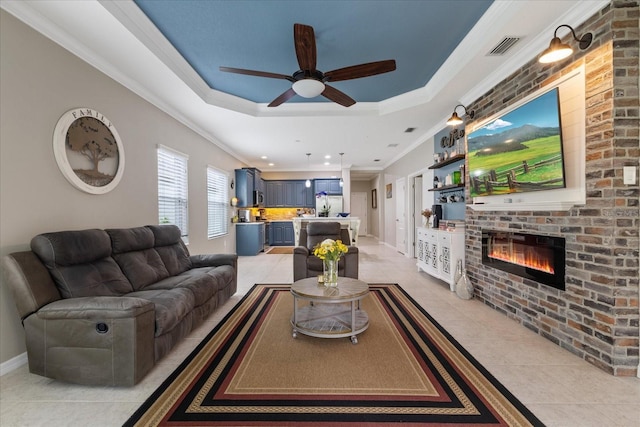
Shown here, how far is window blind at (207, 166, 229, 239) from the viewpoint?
5.91 m

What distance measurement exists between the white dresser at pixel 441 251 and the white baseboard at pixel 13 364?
4783 mm

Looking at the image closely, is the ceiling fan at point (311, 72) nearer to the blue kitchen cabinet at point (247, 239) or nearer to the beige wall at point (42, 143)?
the beige wall at point (42, 143)

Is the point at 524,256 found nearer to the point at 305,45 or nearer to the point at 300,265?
the point at 300,265

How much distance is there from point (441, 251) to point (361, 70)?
3061mm

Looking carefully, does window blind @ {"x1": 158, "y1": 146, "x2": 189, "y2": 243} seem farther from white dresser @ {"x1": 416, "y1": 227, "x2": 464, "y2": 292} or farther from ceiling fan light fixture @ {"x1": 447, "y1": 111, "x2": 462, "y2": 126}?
white dresser @ {"x1": 416, "y1": 227, "x2": 464, "y2": 292}

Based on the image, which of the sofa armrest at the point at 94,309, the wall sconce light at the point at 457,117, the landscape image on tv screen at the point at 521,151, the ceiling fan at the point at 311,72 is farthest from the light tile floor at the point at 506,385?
the ceiling fan at the point at 311,72

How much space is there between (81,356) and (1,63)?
227 cm

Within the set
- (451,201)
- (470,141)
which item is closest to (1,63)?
(470,141)

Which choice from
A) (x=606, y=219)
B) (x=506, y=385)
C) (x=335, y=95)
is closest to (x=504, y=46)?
(x=335, y=95)

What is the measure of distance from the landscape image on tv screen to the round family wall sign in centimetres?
443

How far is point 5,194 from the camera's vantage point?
80.8 inches

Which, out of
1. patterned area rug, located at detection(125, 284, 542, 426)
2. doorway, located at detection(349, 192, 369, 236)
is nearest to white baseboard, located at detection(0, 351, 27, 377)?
patterned area rug, located at detection(125, 284, 542, 426)

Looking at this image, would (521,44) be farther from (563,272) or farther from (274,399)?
(274,399)

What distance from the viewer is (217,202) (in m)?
6.33
